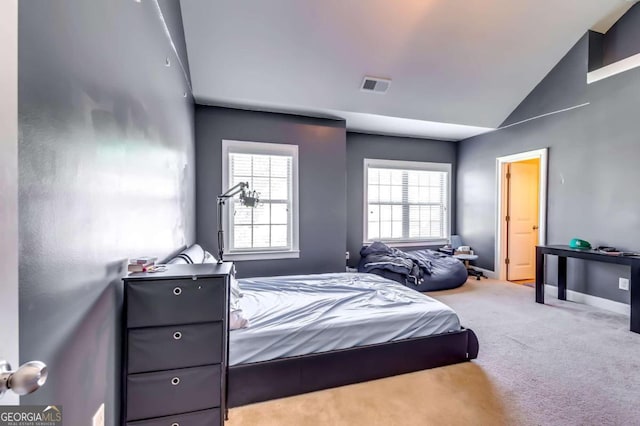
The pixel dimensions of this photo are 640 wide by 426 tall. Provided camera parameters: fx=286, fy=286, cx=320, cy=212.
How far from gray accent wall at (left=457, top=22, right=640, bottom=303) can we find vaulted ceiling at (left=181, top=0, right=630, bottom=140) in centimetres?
40

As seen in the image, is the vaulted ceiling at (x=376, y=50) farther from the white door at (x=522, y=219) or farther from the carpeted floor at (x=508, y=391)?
the carpeted floor at (x=508, y=391)

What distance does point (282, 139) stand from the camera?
13.7 feet

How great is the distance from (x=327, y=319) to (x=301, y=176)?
2527 mm

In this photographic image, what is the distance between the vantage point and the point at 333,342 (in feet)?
6.61

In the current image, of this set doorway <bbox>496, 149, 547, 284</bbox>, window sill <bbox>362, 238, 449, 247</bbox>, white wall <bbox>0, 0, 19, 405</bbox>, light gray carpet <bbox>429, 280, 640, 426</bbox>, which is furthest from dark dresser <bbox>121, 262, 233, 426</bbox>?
doorway <bbox>496, 149, 547, 284</bbox>

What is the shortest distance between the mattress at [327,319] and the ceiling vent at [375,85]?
2560 mm

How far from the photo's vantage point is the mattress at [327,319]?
1.89 meters

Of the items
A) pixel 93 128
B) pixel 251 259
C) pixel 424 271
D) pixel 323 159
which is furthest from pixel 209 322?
pixel 424 271

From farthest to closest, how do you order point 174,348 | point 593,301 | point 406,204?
point 406,204 < point 593,301 < point 174,348

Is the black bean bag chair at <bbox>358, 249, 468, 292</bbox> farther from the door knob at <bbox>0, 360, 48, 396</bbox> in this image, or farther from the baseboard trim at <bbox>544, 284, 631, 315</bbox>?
the door knob at <bbox>0, 360, 48, 396</bbox>

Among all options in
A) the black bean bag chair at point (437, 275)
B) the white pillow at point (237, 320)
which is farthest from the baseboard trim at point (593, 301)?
the white pillow at point (237, 320)

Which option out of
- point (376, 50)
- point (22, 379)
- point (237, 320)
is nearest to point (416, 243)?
point (376, 50)

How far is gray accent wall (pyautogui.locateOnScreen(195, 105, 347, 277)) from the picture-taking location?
3.91 m

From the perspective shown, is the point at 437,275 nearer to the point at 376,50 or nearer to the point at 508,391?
the point at 508,391
